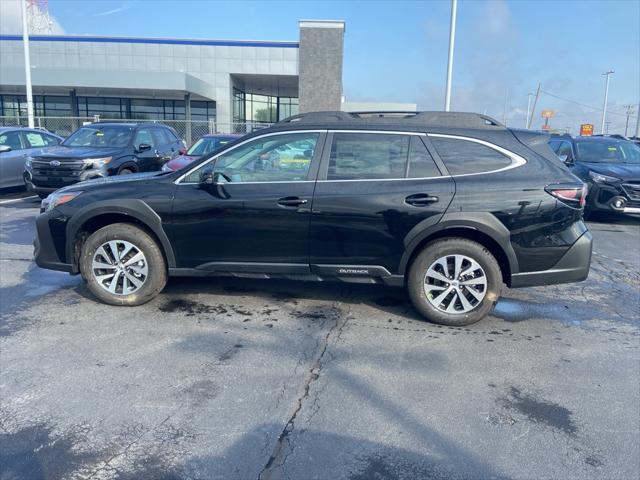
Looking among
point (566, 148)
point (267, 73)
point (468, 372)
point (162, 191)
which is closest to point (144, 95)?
point (267, 73)

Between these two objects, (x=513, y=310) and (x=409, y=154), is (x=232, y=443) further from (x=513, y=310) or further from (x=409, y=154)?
(x=513, y=310)

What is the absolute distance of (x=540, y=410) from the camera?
3.39 metres

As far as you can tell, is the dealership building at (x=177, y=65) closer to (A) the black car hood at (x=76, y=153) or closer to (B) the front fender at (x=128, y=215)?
(A) the black car hood at (x=76, y=153)

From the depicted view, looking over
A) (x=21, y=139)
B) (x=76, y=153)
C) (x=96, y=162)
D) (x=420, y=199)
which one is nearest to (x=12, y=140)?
(x=21, y=139)

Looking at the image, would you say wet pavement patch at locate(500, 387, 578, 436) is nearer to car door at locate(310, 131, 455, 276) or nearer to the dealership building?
car door at locate(310, 131, 455, 276)

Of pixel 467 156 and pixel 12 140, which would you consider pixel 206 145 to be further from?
pixel 467 156

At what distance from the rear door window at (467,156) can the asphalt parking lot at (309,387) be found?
1481mm

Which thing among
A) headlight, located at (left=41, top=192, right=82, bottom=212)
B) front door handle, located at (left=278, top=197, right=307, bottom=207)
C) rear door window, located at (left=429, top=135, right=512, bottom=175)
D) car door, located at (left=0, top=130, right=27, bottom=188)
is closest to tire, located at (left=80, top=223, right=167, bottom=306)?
headlight, located at (left=41, top=192, right=82, bottom=212)

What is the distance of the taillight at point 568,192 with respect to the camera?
14.8 ft

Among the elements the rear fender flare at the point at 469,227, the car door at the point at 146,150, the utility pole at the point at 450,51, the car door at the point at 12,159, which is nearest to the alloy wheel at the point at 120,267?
the rear fender flare at the point at 469,227

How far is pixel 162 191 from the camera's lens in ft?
16.1

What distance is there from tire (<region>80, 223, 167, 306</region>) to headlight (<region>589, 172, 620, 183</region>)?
8.97 metres

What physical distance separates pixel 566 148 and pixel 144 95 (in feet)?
101

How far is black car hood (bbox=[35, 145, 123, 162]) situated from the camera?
10.5 m
